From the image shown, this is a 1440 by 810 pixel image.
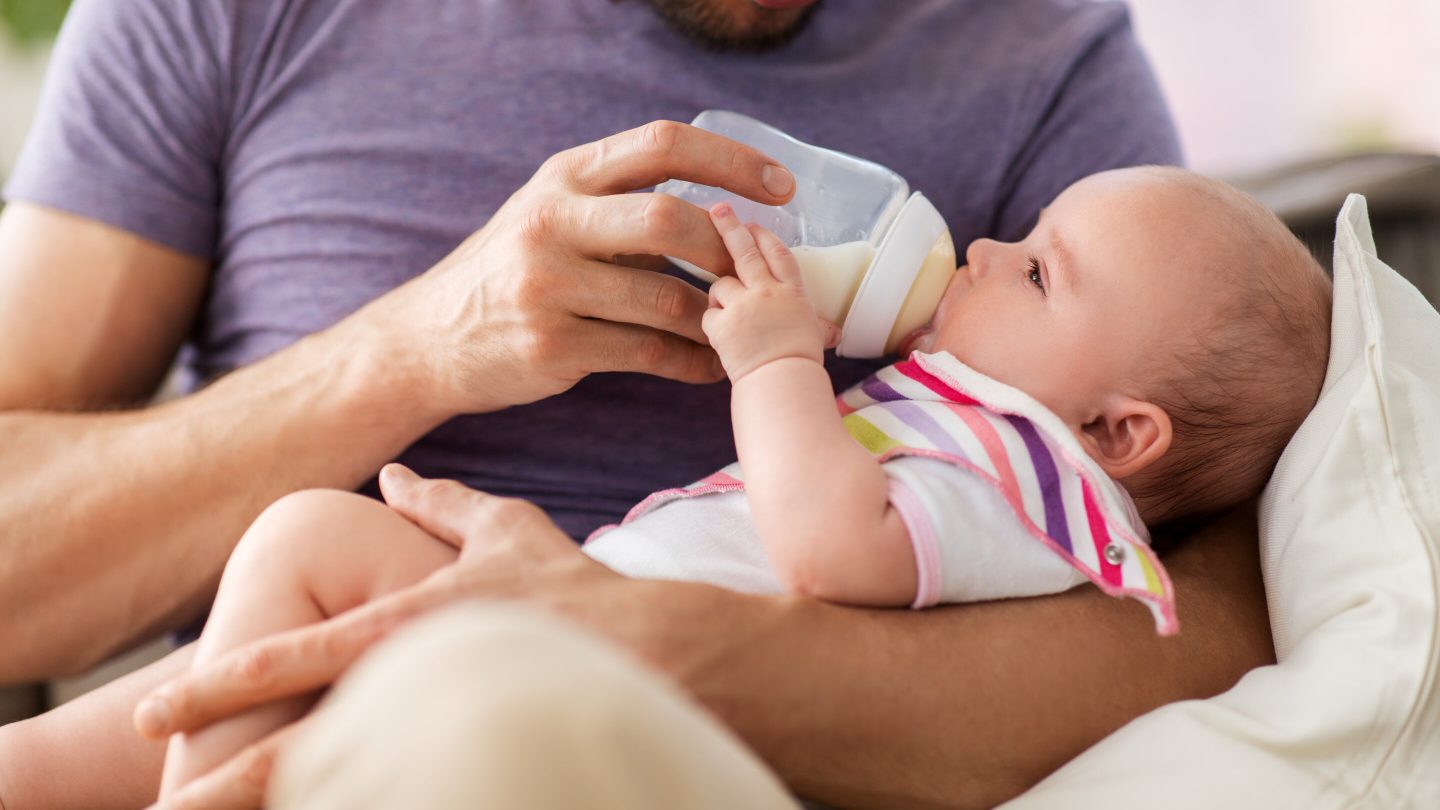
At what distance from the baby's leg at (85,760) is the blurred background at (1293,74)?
248 cm

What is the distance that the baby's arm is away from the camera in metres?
0.88

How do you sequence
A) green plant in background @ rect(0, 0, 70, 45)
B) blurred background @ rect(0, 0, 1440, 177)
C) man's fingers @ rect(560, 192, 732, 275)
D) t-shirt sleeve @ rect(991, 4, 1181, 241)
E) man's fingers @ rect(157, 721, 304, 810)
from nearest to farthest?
1. man's fingers @ rect(157, 721, 304, 810)
2. man's fingers @ rect(560, 192, 732, 275)
3. t-shirt sleeve @ rect(991, 4, 1181, 241)
4. green plant in background @ rect(0, 0, 70, 45)
5. blurred background @ rect(0, 0, 1440, 177)

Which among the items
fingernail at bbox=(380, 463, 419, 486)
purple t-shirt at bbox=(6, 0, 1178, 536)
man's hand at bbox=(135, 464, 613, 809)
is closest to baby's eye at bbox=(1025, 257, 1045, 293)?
purple t-shirt at bbox=(6, 0, 1178, 536)

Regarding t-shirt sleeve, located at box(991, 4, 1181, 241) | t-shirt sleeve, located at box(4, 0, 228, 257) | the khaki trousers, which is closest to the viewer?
the khaki trousers

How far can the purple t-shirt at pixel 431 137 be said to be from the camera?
4.42 ft

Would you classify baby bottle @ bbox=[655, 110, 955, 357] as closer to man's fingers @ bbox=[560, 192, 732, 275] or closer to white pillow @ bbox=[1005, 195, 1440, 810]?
man's fingers @ bbox=[560, 192, 732, 275]

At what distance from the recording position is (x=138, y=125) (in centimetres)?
136

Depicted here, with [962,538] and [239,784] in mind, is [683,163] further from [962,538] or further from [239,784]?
[239,784]

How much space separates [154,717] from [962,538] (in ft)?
2.01

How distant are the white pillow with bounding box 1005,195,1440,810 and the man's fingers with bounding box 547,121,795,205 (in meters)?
0.54

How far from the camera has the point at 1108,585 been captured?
2.94 ft

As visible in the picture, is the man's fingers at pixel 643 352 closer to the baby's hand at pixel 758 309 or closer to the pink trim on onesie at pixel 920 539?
the baby's hand at pixel 758 309

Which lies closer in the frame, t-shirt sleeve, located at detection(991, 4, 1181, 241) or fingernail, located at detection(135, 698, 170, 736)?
fingernail, located at detection(135, 698, 170, 736)

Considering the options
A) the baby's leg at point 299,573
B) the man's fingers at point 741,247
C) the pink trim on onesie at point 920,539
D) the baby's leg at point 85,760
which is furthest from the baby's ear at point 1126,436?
the baby's leg at point 85,760
